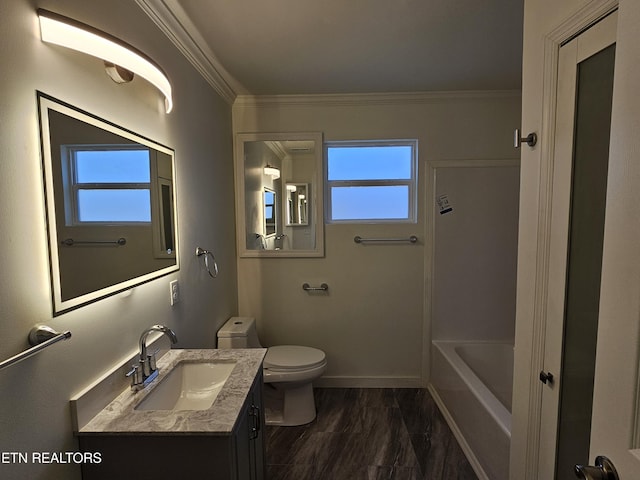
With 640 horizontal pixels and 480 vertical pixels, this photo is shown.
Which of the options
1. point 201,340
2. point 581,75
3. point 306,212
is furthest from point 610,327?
point 306,212

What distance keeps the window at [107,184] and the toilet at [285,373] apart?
1.19m

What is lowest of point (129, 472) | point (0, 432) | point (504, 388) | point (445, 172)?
point (504, 388)

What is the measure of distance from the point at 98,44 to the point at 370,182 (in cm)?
217

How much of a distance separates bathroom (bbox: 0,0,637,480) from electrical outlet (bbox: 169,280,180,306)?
3 cm

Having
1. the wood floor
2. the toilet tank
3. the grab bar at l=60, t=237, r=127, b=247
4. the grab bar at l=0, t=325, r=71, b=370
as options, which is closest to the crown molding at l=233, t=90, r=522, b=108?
the toilet tank

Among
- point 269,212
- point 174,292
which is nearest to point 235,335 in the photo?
point 174,292

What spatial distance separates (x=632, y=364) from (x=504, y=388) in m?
2.42

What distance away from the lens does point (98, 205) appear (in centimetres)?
113

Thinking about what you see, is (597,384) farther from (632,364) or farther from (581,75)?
(581,75)

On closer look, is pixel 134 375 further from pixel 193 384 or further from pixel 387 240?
pixel 387 240

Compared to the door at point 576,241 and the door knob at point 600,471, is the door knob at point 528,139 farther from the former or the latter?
the door knob at point 600,471

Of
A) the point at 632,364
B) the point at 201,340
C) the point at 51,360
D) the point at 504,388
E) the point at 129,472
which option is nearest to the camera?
the point at 632,364

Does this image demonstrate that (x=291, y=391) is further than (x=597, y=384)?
Yes

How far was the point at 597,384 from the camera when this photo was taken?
699 mm
